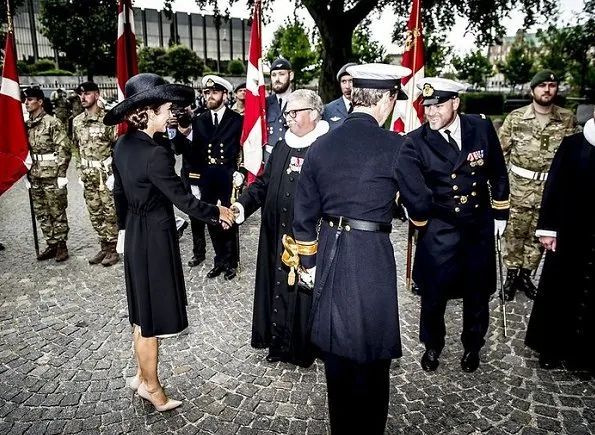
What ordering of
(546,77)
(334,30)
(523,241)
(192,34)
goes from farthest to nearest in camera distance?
1. (192,34)
2. (334,30)
3. (523,241)
4. (546,77)

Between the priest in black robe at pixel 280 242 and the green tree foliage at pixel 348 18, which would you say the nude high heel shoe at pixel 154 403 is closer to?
the priest in black robe at pixel 280 242

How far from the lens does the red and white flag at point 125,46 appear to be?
4980 mm

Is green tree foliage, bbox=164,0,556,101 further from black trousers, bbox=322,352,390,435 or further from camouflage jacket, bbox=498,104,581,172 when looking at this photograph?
black trousers, bbox=322,352,390,435

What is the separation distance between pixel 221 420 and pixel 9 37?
528 centimetres

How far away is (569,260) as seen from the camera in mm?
3871

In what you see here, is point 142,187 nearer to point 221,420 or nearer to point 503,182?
point 221,420

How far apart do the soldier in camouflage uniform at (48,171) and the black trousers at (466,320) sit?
16.6 ft

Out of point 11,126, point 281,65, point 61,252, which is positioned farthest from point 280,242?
point 61,252

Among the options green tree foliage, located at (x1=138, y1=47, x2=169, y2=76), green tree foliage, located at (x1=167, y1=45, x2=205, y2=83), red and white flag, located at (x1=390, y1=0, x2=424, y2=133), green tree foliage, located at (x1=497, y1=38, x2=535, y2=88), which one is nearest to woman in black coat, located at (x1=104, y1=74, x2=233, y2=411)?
red and white flag, located at (x1=390, y1=0, x2=424, y2=133)

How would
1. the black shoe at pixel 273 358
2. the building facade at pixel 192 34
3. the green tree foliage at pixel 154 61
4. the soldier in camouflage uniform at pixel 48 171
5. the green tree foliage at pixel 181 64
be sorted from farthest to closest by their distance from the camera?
the building facade at pixel 192 34, the green tree foliage at pixel 154 61, the green tree foliage at pixel 181 64, the soldier in camouflage uniform at pixel 48 171, the black shoe at pixel 273 358

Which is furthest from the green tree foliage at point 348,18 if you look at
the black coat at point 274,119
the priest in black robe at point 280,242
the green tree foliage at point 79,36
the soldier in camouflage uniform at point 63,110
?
the green tree foliage at point 79,36

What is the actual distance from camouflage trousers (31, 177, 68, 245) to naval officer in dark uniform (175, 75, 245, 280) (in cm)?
195

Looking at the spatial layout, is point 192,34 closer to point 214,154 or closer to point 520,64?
point 520,64

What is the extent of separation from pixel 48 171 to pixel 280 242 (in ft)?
13.9
